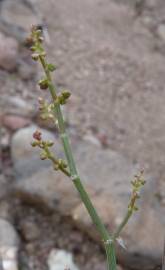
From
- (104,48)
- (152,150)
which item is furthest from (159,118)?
(104,48)

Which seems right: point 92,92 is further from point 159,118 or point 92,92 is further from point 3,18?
point 3,18

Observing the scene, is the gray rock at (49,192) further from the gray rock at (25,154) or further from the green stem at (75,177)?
the green stem at (75,177)

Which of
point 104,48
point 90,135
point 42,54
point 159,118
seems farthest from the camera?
point 104,48

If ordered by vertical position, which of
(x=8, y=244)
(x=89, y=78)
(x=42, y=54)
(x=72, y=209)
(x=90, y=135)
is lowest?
(x=42, y=54)

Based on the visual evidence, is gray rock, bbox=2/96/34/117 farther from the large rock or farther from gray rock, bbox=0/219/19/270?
gray rock, bbox=0/219/19/270

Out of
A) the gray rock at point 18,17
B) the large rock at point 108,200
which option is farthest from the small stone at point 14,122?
the gray rock at point 18,17

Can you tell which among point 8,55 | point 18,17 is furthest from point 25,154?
point 18,17
